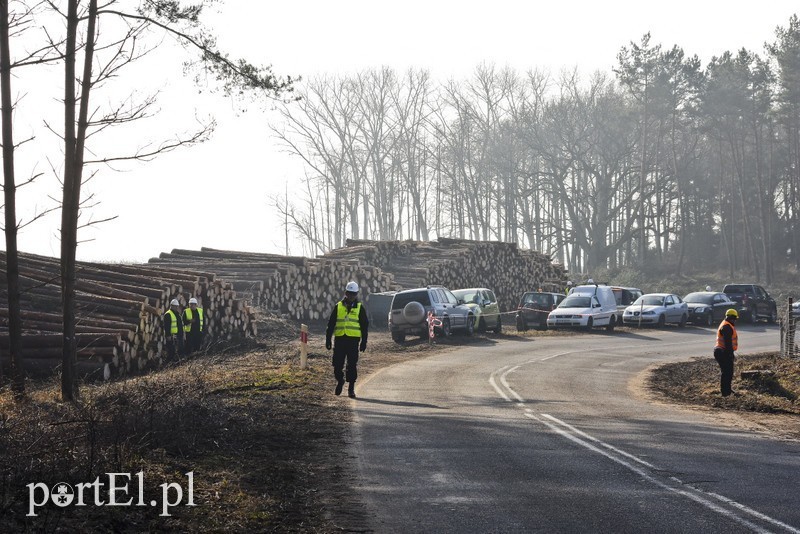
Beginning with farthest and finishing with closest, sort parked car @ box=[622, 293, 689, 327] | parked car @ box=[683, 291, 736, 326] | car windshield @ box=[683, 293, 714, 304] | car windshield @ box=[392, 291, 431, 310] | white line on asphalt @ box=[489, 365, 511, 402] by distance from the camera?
car windshield @ box=[683, 293, 714, 304]
parked car @ box=[683, 291, 736, 326]
parked car @ box=[622, 293, 689, 327]
car windshield @ box=[392, 291, 431, 310]
white line on asphalt @ box=[489, 365, 511, 402]

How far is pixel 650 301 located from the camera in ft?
153

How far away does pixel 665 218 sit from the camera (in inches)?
3644

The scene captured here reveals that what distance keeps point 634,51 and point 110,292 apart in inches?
2286

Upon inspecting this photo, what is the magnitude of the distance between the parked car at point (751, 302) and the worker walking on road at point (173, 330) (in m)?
30.8

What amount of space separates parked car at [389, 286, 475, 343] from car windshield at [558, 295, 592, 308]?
24.8 feet

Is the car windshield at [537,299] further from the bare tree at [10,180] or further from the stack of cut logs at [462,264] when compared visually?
the bare tree at [10,180]

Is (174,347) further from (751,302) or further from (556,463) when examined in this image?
(751,302)

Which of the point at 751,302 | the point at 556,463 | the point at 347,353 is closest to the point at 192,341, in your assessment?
the point at 347,353

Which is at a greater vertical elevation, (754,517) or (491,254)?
(491,254)

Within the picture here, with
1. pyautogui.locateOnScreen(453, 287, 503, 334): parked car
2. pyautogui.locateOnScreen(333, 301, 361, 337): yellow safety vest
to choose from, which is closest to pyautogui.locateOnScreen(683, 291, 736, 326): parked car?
pyautogui.locateOnScreen(453, 287, 503, 334): parked car

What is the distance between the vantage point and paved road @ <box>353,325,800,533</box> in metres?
8.30

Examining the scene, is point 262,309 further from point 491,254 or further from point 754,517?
point 754,517

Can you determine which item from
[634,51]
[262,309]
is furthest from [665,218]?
[262,309]

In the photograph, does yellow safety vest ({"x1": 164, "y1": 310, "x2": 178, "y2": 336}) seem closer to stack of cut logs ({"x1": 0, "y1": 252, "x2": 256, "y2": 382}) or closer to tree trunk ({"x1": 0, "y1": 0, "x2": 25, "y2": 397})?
stack of cut logs ({"x1": 0, "y1": 252, "x2": 256, "y2": 382})
